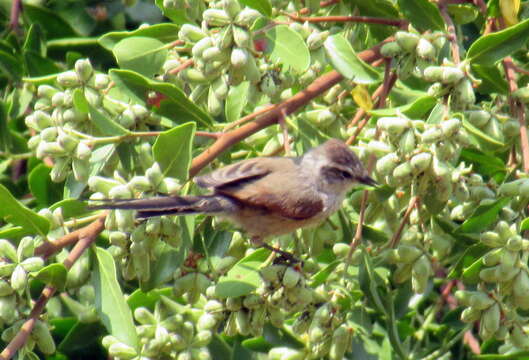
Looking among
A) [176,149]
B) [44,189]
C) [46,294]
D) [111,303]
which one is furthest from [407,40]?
[44,189]

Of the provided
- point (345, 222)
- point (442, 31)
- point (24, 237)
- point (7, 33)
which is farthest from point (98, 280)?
point (7, 33)

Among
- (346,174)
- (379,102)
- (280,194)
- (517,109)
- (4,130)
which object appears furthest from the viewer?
(4,130)

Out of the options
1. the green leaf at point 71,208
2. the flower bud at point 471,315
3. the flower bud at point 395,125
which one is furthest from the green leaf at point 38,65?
the flower bud at point 471,315

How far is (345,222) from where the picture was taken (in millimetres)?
3873

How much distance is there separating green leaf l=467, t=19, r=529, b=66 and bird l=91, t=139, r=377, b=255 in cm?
63

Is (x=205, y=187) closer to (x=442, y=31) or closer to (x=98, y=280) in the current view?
(x=98, y=280)

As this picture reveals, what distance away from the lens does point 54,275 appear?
3.14m

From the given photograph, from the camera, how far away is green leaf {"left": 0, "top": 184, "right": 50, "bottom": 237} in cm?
321

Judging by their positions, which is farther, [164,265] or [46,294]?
[164,265]

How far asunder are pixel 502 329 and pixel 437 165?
670 mm

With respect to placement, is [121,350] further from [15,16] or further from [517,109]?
[15,16]

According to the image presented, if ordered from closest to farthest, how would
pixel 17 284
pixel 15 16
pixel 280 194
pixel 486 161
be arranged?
1. pixel 17 284
2. pixel 486 161
3. pixel 280 194
4. pixel 15 16

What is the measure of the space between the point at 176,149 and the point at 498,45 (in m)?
1.27

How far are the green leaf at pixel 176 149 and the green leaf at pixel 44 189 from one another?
101cm
